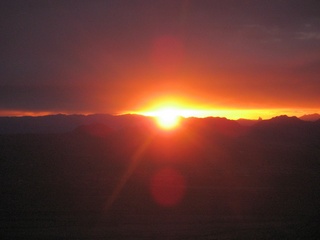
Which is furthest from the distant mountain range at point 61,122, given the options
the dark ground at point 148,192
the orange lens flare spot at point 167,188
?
the orange lens flare spot at point 167,188

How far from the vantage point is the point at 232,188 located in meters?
30.4

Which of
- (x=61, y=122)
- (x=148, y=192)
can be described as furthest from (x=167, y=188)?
(x=61, y=122)

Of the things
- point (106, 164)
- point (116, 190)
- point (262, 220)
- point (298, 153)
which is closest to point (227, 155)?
point (298, 153)

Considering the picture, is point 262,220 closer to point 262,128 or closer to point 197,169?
point 197,169

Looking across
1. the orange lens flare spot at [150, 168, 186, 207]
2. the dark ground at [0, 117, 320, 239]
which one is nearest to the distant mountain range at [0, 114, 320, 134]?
the dark ground at [0, 117, 320, 239]

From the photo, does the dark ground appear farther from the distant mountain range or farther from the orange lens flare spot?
the distant mountain range

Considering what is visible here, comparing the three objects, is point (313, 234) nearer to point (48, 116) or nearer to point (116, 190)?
point (116, 190)

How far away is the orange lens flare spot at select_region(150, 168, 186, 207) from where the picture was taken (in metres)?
26.0

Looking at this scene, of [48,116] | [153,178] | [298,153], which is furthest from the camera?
[48,116]

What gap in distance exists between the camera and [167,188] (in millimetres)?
29484

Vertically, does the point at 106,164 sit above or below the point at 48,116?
below

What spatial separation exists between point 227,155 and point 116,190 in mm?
26067

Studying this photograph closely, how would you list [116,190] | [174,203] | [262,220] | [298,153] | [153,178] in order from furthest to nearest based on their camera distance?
[298,153], [153,178], [116,190], [174,203], [262,220]

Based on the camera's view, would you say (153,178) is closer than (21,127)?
Yes
